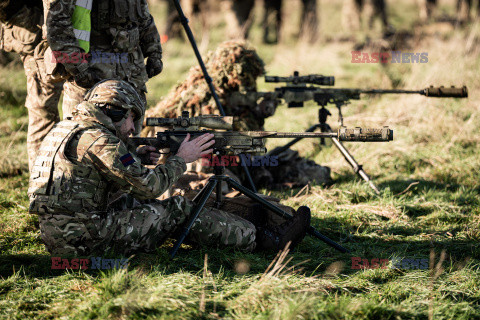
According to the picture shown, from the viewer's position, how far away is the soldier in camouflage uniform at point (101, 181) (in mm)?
3381

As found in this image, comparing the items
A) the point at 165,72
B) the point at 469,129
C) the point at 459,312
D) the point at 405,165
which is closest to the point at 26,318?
the point at 459,312

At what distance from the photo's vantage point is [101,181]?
3.56 meters

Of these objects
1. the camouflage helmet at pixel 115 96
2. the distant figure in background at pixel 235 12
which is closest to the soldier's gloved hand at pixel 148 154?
the camouflage helmet at pixel 115 96

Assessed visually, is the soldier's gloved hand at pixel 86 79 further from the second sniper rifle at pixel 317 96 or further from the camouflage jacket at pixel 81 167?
the second sniper rifle at pixel 317 96

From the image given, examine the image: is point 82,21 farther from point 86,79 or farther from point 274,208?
point 274,208

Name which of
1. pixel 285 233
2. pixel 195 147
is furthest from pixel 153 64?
pixel 285 233

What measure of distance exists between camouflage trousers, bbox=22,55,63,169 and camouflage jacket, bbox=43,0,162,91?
2.33 ft

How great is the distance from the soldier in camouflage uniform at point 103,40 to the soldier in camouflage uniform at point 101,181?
2.74 ft

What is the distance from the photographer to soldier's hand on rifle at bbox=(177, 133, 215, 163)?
384 centimetres

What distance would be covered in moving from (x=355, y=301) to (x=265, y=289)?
0.64 m

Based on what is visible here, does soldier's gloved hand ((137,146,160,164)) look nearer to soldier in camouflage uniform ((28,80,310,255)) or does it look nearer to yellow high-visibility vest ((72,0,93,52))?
soldier in camouflage uniform ((28,80,310,255))

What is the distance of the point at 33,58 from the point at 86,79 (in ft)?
3.19

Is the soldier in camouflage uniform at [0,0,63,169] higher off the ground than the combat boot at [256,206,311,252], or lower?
higher

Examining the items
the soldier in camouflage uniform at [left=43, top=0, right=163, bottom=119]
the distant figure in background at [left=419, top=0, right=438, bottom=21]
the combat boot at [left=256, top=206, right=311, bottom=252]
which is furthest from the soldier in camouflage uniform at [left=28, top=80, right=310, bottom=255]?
the distant figure in background at [left=419, top=0, right=438, bottom=21]
